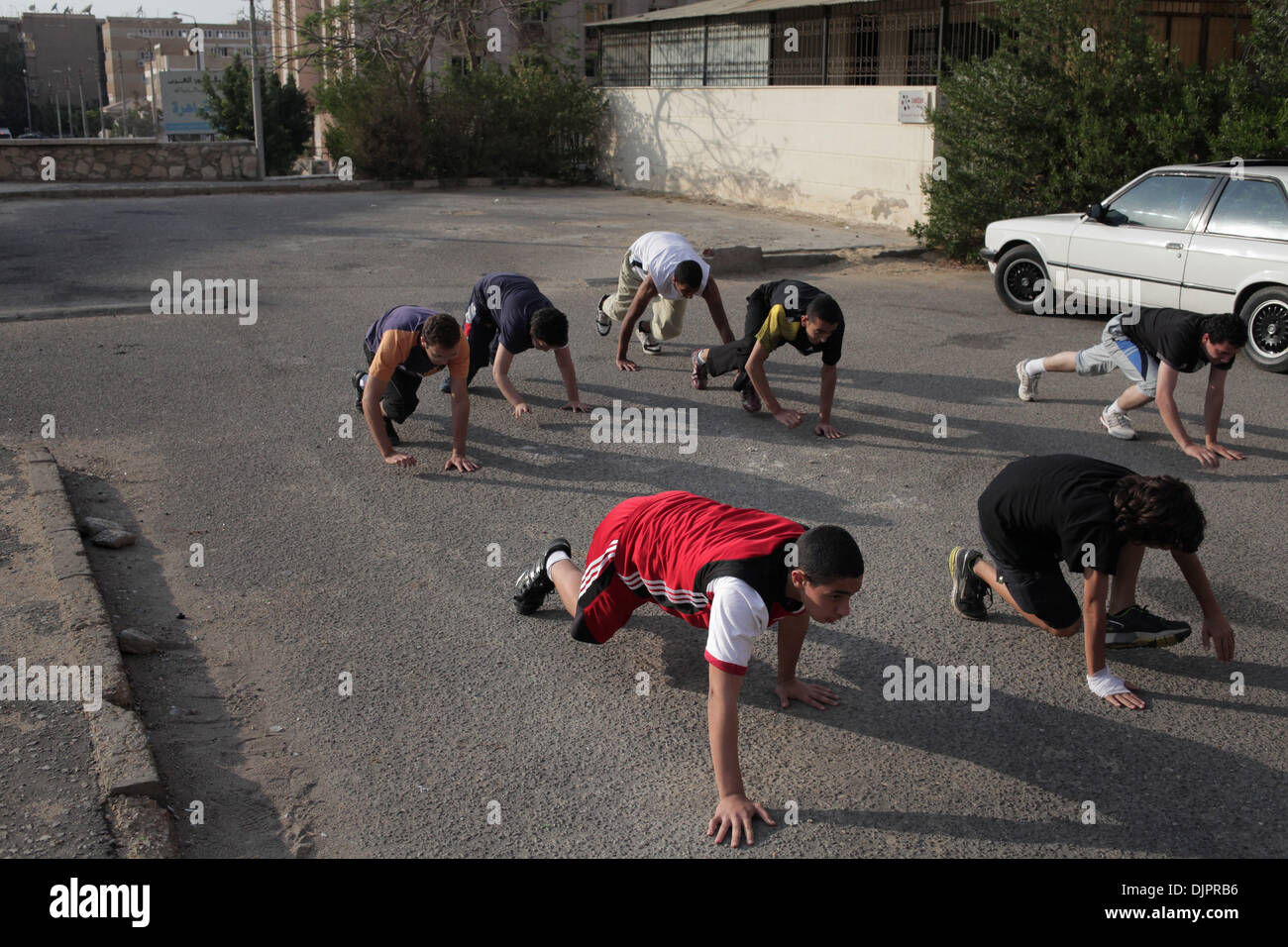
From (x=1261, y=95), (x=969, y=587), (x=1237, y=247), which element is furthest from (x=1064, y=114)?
(x=969, y=587)

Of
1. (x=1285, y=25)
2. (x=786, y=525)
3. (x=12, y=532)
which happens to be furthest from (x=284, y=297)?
(x=1285, y=25)

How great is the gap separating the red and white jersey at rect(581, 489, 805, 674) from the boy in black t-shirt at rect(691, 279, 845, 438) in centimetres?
298

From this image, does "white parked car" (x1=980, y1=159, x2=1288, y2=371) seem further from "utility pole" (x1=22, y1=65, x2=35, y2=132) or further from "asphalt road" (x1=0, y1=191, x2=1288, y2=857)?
"utility pole" (x1=22, y1=65, x2=35, y2=132)

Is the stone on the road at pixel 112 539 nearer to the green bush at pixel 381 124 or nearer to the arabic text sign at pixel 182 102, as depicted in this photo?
the green bush at pixel 381 124

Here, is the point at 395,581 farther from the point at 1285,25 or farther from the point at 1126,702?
the point at 1285,25

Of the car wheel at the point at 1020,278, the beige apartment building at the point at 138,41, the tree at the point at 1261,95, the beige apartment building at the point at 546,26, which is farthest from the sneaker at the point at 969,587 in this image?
the beige apartment building at the point at 138,41

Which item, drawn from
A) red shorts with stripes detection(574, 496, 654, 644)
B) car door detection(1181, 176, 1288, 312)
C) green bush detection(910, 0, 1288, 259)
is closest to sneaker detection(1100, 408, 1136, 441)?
car door detection(1181, 176, 1288, 312)

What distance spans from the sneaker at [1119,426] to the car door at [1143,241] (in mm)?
2991

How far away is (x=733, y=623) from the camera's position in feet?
11.5

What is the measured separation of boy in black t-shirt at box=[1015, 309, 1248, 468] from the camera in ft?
21.7

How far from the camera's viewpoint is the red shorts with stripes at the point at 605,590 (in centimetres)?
431

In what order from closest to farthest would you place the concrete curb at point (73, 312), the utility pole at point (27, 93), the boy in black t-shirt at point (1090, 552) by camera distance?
the boy in black t-shirt at point (1090, 552) → the concrete curb at point (73, 312) → the utility pole at point (27, 93)

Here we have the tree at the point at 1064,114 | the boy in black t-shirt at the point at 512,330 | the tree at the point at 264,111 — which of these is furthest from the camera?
the tree at the point at 264,111
